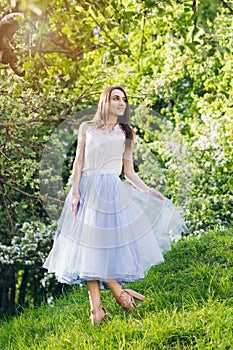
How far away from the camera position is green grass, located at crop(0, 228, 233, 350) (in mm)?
3045

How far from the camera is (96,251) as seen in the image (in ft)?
11.3

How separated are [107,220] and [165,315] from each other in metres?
0.63

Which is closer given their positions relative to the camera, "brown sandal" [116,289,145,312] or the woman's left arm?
"brown sandal" [116,289,145,312]

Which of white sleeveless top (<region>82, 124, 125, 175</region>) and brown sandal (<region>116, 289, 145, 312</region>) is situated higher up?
white sleeveless top (<region>82, 124, 125, 175</region>)

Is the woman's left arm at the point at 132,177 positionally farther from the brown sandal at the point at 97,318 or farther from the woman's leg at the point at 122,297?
the brown sandal at the point at 97,318

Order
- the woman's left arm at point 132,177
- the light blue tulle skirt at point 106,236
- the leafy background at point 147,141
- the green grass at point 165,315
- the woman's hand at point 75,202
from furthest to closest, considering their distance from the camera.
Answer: the leafy background at point 147,141 → the woman's left arm at point 132,177 → the woman's hand at point 75,202 → the light blue tulle skirt at point 106,236 → the green grass at point 165,315

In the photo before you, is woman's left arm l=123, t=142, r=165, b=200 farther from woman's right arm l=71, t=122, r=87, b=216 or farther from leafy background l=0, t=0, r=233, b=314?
leafy background l=0, t=0, r=233, b=314

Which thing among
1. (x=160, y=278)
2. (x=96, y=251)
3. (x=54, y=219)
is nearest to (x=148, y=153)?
(x=54, y=219)

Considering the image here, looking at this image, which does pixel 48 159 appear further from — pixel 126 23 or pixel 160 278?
pixel 126 23

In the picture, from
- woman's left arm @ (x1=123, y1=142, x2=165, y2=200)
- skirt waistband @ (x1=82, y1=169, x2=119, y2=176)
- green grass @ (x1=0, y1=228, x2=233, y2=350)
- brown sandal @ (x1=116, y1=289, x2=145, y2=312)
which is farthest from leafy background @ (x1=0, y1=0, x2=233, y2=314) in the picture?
brown sandal @ (x1=116, y1=289, x2=145, y2=312)

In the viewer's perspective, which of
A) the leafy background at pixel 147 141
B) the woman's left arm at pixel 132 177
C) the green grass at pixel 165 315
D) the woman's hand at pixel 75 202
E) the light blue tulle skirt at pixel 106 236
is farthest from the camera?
the leafy background at pixel 147 141

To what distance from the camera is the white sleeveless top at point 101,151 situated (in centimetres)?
359

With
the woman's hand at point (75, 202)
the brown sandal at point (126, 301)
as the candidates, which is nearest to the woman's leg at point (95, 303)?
the brown sandal at point (126, 301)

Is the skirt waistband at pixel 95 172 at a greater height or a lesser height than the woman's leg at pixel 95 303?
greater
